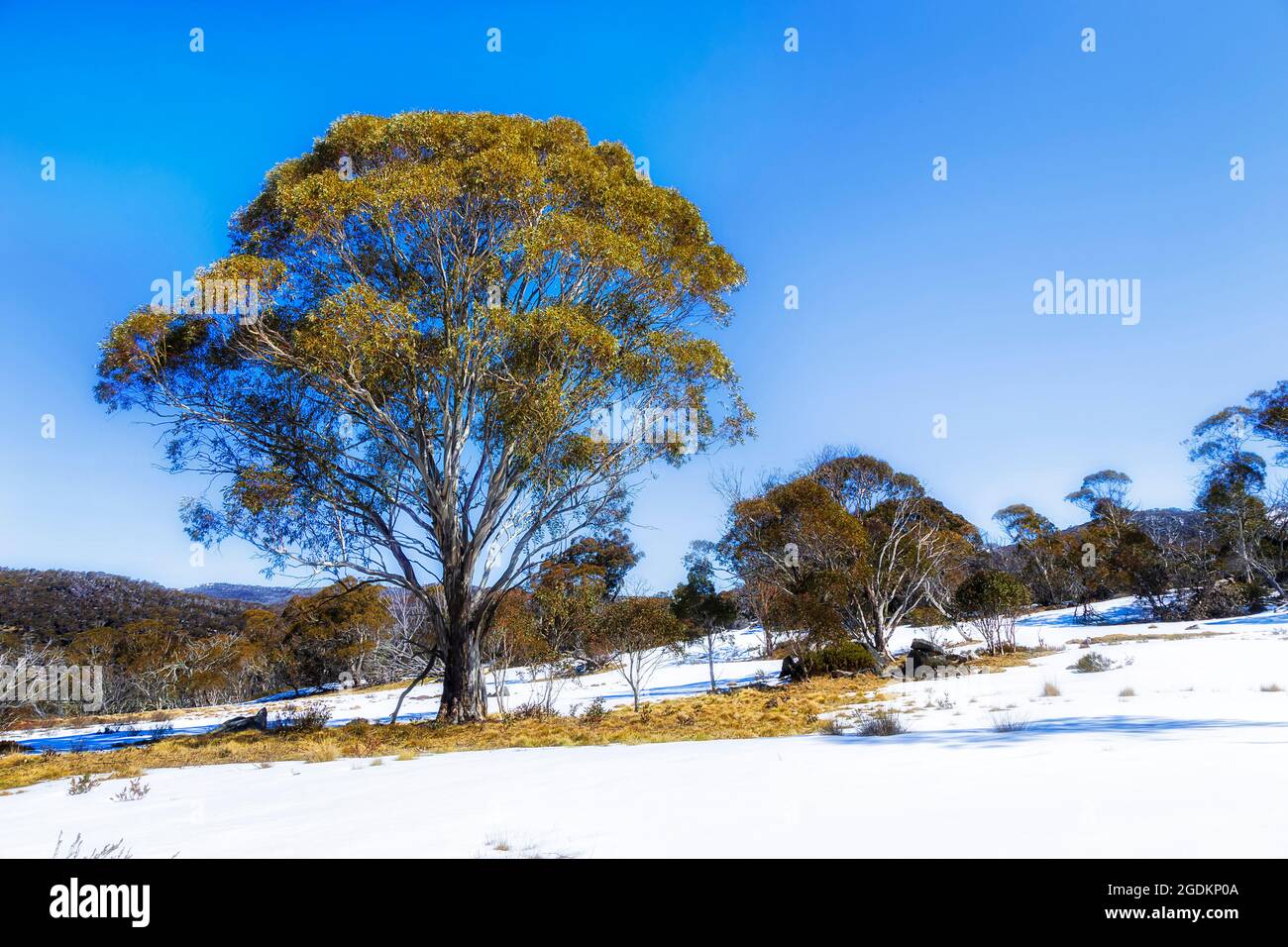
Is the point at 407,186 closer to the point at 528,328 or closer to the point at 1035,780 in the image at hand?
the point at 528,328

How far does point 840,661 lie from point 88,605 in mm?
60172

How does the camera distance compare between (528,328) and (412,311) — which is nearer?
(528,328)

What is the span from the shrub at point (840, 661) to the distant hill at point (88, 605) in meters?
42.1

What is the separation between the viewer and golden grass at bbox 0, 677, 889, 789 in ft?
28.2

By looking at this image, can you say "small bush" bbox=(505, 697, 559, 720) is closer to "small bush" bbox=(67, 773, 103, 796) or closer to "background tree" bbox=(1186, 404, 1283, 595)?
"small bush" bbox=(67, 773, 103, 796)

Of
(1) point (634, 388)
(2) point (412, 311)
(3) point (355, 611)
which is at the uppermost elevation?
(2) point (412, 311)

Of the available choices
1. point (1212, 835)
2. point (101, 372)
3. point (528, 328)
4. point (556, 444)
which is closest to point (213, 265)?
point (101, 372)

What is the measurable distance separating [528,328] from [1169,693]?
11024 millimetres

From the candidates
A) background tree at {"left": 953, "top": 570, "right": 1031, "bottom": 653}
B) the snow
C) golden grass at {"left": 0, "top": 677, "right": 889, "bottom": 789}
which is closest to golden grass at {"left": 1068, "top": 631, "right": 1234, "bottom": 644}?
background tree at {"left": 953, "top": 570, "right": 1031, "bottom": 653}

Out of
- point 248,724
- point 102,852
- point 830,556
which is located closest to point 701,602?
point 830,556

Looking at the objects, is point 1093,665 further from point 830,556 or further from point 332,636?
point 332,636

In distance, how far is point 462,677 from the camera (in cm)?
1278

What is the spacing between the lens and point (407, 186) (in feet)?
37.4

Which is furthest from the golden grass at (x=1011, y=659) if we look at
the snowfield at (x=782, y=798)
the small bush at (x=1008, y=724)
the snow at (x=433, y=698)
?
the small bush at (x=1008, y=724)
